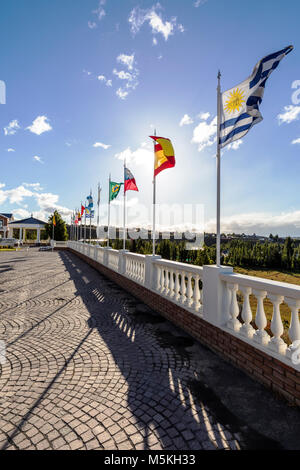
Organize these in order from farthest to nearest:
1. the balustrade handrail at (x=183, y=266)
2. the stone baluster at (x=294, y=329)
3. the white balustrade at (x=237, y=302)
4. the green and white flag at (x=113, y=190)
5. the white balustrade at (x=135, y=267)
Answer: the green and white flag at (x=113, y=190) → the white balustrade at (x=135, y=267) → the balustrade handrail at (x=183, y=266) → the white balustrade at (x=237, y=302) → the stone baluster at (x=294, y=329)

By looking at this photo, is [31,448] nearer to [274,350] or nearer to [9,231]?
[274,350]

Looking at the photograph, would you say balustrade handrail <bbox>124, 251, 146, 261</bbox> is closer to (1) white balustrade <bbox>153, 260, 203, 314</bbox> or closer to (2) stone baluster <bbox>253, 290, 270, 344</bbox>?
(1) white balustrade <bbox>153, 260, 203, 314</bbox>

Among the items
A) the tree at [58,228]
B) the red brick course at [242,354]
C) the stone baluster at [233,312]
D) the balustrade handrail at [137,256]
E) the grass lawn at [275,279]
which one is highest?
the tree at [58,228]

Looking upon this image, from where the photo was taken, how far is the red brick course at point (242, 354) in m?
2.88

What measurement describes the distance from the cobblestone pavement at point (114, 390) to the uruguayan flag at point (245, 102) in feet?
13.9

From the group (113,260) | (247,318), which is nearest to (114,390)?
(247,318)

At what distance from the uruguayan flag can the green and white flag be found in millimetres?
8816

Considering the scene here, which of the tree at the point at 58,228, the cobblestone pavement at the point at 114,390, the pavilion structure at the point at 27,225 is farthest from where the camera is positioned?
the pavilion structure at the point at 27,225

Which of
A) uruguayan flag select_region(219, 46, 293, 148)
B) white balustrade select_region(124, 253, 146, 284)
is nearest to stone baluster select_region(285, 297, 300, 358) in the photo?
uruguayan flag select_region(219, 46, 293, 148)

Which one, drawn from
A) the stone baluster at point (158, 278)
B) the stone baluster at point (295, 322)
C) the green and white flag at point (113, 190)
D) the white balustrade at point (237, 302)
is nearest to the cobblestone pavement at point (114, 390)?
the white balustrade at point (237, 302)

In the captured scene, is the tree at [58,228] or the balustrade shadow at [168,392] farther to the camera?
the tree at [58,228]

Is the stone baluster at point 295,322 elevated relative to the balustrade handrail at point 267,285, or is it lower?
lower

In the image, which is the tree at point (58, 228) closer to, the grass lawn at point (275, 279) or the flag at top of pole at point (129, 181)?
the grass lawn at point (275, 279)
